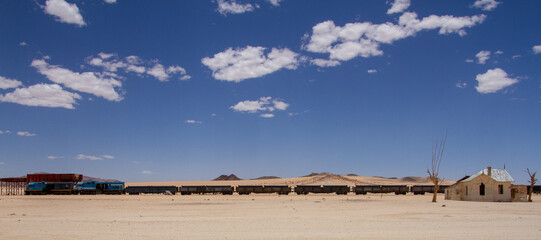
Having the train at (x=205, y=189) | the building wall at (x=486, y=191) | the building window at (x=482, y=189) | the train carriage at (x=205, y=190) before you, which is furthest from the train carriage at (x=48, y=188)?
the building window at (x=482, y=189)

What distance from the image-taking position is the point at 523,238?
13.7 metres

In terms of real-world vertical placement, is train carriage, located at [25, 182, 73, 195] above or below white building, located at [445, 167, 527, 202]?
below

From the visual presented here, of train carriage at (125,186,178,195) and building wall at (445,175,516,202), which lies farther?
train carriage at (125,186,178,195)

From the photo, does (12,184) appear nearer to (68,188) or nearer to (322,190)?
(68,188)

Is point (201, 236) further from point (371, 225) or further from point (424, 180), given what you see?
point (424, 180)

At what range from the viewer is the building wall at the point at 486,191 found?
129 feet

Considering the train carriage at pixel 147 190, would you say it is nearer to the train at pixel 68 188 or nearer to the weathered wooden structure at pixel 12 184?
the train at pixel 68 188

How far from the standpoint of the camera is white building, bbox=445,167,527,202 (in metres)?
39.6

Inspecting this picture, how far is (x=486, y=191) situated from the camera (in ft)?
131

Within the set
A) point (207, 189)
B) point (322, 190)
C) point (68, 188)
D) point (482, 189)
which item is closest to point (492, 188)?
point (482, 189)

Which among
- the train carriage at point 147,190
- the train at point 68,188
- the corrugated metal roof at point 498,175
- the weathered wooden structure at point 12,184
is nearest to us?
the corrugated metal roof at point 498,175

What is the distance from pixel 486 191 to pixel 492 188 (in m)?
0.61

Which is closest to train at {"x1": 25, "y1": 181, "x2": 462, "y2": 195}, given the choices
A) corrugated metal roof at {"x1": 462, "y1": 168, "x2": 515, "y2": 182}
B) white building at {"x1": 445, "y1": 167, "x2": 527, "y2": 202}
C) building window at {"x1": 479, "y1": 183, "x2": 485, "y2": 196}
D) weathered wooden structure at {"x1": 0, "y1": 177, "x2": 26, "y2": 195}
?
weathered wooden structure at {"x1": 0, "y1": 177, "x2": 26, "y2": 195}

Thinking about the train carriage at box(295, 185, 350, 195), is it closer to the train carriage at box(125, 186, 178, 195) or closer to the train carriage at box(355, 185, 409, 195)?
the train carriage at box(355, 185, 409, 195)
